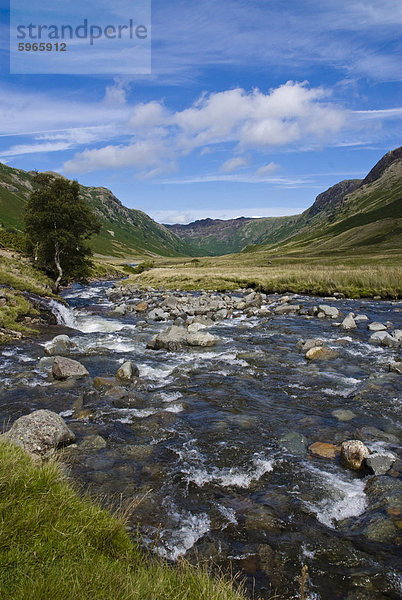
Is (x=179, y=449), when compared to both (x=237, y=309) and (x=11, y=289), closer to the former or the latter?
(x=11, y=289)

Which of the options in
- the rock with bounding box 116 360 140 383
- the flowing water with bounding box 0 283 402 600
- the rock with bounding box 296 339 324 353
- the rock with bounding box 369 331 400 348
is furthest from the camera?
the rock with bounding box 369 331 400 348

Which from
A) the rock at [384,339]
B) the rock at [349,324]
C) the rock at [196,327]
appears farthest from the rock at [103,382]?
the rock at [349,324]

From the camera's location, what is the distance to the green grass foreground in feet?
10.2

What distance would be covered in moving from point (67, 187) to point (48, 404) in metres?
34.3

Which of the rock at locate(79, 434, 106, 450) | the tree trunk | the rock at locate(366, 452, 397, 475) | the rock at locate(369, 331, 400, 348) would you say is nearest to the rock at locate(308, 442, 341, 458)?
the rock at locate(366, 452, 397, 475)

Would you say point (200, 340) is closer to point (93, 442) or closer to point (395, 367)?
point (395, 367)

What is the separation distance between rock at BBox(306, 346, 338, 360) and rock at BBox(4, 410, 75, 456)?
12.2m

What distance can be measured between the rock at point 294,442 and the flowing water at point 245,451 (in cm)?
5

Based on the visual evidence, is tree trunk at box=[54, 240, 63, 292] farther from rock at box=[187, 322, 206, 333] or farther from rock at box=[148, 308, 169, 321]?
rock at box=[187, 322, 206, 333]

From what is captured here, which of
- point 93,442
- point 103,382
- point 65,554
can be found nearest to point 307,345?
point 103,382

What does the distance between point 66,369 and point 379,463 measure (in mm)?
11485

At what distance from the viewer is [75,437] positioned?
906cm

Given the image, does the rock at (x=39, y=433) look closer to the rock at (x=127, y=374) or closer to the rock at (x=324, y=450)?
the rock at (x=127, y=374)

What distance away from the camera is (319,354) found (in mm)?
17141
